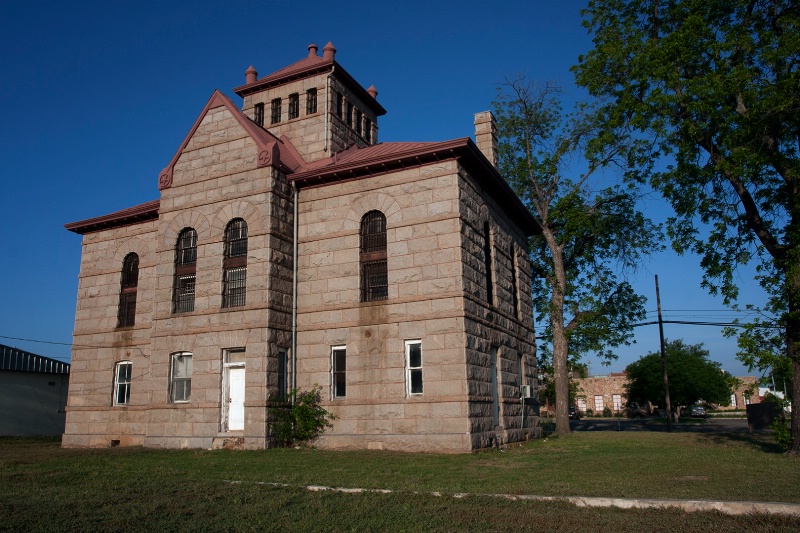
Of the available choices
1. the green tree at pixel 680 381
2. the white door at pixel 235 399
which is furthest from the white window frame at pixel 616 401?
the white door at pixel 235 399

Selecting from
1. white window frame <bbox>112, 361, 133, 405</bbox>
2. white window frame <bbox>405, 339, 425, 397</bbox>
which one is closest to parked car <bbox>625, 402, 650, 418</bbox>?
white window frame <bbox>405, 339, 425, 397</bbox>

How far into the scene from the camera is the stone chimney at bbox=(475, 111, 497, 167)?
77.3ft

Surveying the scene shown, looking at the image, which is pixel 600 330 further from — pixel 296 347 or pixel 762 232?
pixel 296 347

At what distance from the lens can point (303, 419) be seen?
58.5ft

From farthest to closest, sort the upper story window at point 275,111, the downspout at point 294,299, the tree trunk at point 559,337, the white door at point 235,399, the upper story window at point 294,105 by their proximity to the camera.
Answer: the tree trunk at point 559,337, the upper story window at point 275,111, the upper story window at point 294,105, the downspout at point 294,299, the white door at point 235,399

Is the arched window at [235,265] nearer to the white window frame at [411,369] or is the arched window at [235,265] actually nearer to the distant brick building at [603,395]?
the white window frame at [411,369]

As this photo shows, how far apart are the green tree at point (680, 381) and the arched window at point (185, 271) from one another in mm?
54104

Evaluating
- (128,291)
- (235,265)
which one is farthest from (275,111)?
(128,291)

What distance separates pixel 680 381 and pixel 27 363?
56809mm

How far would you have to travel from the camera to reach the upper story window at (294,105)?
2445 centimetres

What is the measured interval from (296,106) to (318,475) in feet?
56.5

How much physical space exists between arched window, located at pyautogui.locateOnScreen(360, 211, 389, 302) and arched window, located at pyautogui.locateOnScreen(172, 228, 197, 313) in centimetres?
563

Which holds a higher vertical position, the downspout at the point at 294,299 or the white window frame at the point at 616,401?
the downspout at the point at 294,299

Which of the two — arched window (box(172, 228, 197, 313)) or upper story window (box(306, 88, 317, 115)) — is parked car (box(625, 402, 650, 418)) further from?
arched window (box(172, 228, 197, 313))
